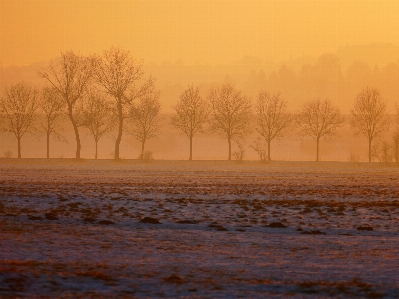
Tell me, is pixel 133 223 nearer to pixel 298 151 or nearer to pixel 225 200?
pixel 225 200

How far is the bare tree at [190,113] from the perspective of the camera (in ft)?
353

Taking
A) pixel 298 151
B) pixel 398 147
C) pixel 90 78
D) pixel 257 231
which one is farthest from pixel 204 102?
pixel 257 231

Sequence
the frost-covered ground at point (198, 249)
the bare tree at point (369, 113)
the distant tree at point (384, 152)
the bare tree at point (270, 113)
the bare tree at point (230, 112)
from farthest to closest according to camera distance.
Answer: the bare tree at point (270, 113)
the bare tree at point (230, 112)
the bare tree at point (369, 113)
the distant tree at point (384, 152)
the frost-covered ground at point (198, 249)

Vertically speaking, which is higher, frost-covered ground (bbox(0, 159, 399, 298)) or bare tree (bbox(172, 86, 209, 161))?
bare tree (bbox(172, 86, 209, 161))

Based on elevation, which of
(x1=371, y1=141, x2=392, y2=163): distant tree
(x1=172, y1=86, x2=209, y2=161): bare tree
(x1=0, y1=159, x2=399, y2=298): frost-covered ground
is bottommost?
(x1=0, y1=159, x2=399, y2=298): frost-covered ground

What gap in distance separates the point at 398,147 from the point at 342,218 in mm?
79085

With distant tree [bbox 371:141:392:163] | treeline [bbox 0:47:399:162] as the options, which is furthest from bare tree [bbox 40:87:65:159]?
distant tree [bbox 371:141:392:163]

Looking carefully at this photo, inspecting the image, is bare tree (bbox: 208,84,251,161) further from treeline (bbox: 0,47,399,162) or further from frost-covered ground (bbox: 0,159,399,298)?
frost-covered ground (bbox: 0,159,399,298)

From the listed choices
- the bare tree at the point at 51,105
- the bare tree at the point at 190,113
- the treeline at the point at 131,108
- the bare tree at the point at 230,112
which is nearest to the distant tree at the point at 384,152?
the treeline at the point at 131,108

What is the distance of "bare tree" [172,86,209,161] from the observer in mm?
107500

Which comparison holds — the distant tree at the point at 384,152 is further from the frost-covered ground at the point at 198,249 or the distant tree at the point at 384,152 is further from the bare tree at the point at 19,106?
the frost-covered ground at the point at 198,249

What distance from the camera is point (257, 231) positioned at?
17734 millimetres

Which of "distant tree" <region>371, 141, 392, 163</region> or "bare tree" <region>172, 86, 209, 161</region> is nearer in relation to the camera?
"distant tree" <region>371, 141, 392, 163</region>

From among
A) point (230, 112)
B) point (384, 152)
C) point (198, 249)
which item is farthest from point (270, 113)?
point (198, 249)
